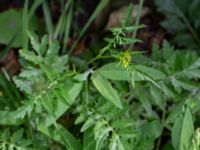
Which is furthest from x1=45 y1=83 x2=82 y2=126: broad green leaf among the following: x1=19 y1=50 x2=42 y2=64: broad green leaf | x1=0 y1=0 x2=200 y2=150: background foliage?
x1=19 y1=50 x2=42 y2=64: broad green leaf

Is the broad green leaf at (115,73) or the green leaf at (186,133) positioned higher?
the broad green leaf at (115,73)

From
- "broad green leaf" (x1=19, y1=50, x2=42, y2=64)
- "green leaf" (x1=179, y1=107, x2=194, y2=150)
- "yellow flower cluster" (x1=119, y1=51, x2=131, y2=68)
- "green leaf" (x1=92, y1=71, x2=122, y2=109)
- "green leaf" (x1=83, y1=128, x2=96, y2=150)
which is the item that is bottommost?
"green leaf" (x1=179, y1=107, x2=194, y2=150)

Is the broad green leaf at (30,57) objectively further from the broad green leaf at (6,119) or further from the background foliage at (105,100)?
the broad green leaf at (6,119)

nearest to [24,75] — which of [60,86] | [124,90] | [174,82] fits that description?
[60,86]

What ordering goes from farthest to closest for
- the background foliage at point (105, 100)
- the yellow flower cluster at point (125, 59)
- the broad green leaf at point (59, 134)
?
the broad green leaf at point (59, 134)
the background foliage at point (105, 100)
the yellow flower cluster at point (125, 59)

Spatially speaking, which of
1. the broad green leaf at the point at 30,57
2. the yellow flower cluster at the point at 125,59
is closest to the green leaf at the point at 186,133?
the yellow flower cluster at the point at 125,59

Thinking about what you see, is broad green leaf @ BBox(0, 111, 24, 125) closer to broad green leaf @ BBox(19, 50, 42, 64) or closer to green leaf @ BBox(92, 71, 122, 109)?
broad green leaf @ BBox(19, 50, 42, 64)

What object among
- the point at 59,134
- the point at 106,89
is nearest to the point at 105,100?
the point at 106,89

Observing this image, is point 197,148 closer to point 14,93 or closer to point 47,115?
point 47,115
